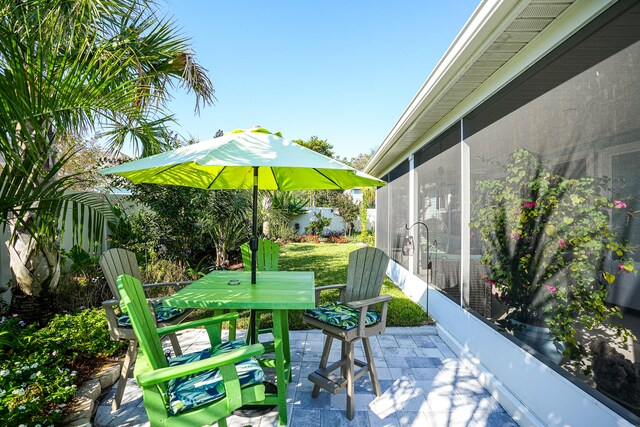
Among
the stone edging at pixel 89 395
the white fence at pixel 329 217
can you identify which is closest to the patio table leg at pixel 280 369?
the stone edging at pixel 89 395

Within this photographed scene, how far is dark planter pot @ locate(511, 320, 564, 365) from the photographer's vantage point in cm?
218

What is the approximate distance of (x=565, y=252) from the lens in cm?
206

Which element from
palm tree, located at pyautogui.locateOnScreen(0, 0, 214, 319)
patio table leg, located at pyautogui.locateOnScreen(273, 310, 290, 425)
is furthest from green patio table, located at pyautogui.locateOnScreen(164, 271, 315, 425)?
palm tree, located at pyautogui.locateOnScreen(0, 0, 214, 319)

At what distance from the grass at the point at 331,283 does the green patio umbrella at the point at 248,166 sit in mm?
1861

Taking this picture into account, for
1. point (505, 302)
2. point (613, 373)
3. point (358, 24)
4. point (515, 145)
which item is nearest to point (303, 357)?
point (505, 302)

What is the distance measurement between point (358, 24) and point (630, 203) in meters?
8.85

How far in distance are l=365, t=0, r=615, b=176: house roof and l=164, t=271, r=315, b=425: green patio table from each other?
7.38 ft

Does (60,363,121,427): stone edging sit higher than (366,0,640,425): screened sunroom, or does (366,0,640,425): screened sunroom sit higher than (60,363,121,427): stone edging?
(366,0,640,425): screened sunroom

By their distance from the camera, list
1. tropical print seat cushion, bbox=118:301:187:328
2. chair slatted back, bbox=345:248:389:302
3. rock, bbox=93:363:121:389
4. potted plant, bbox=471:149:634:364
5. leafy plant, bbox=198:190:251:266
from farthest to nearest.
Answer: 1. leafy plant, bbox=198:190:251:266
2. chair slatted back, bbox=345:248:389:302
3. rock, bbox=93:363:121:389
4. tropical print seat cushion, bbox=118:301:187:328
5. potted plant, bbox=471:149:634:364

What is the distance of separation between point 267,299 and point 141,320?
0.89 m

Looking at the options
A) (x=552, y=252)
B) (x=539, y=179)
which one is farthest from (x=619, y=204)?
(x=539, y=179)

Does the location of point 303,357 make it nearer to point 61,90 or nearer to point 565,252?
point 565,252

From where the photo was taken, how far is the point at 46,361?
264 cm

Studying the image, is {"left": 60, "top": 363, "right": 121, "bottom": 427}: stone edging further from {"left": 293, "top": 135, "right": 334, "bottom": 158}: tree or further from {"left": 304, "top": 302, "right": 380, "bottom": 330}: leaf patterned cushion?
{"left": 293, "top": 135, "right": 334, "bottom": 158}: tree
